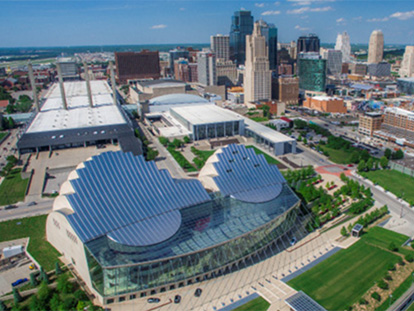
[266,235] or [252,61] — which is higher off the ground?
[252,61]

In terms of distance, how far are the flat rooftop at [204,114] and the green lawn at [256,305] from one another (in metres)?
63.8

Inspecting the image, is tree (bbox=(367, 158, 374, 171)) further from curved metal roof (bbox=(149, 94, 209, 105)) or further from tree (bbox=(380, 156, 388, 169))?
curved metal roof (bbox=(149, 94, 209, 105))

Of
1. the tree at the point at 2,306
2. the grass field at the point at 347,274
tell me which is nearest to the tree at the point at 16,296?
the tree at the point at 2,306

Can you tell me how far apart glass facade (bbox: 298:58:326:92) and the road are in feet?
423

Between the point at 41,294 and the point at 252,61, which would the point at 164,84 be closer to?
the point at 252,61

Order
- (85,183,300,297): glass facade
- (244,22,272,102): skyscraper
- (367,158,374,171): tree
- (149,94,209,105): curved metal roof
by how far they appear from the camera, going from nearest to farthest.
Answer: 1. (85,183,300,297): glass facade
2. (367,158,374,171): tree
3. (149,94,209,105): curved metal roof
4. (244,22,272,102): skyscraper

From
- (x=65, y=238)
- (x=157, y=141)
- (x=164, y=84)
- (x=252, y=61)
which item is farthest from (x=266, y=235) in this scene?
(x=164, y=84)

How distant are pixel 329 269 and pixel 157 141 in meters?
64.7

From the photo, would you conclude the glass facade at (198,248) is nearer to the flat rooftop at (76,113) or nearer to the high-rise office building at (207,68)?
the flat rooftop at (76,113)

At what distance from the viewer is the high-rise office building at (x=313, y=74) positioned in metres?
152

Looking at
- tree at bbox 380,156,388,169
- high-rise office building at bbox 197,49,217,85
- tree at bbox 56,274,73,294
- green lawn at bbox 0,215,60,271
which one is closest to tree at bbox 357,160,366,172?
tree at bbox 380,156,388,169

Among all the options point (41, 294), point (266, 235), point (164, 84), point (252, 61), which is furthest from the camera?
point (164, 84)

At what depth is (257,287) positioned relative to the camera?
3706cm

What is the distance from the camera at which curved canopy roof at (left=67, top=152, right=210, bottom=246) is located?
1517 inches
